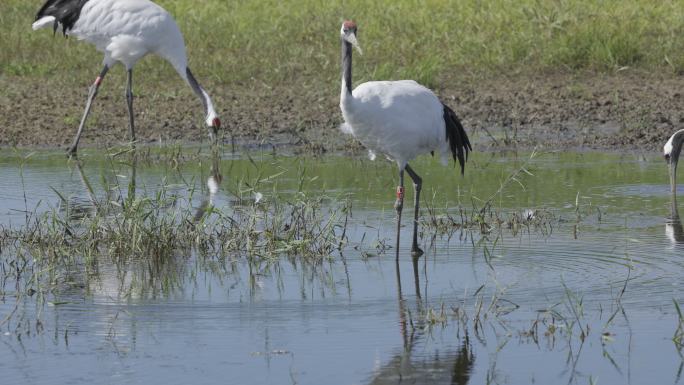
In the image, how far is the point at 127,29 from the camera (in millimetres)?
11844

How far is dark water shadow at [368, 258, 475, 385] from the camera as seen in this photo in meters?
5.05

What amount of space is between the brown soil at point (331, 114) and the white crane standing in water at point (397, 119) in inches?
126

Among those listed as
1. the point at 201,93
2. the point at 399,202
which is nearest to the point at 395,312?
the point at 399,202

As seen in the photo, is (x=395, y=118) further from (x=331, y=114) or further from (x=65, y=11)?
(x=65, y=11)

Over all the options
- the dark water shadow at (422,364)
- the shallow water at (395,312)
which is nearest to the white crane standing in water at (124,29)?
the shallow water at (395,312)

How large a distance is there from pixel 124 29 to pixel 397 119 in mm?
4804

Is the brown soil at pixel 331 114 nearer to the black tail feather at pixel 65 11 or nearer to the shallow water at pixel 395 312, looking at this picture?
the black tail feather at pixel 65 11

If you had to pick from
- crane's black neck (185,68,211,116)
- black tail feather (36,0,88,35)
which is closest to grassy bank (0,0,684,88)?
crane's black neck (185,68,211,116)

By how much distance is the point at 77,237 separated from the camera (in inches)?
292

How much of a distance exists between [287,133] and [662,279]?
19.1 feet

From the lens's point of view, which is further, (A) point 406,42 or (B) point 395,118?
(A) point 406,42

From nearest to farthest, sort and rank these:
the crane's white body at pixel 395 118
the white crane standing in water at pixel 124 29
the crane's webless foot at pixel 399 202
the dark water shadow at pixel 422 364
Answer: the dark water shadow at pixel 422 364
the crane's white body at pixel 395 118
the crane's webless foot at pixel 399 202
the white crane standing in water at pixel 124 29

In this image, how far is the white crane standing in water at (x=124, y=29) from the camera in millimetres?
11859

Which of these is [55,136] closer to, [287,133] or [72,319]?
[287,133]
